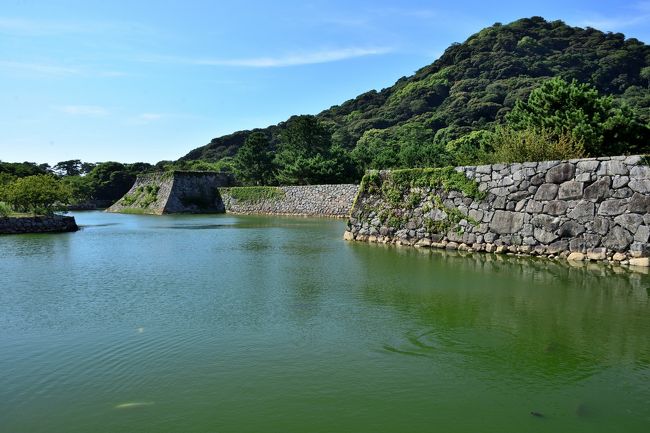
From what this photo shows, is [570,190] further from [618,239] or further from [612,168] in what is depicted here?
[618,239]

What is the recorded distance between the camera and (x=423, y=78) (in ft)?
286

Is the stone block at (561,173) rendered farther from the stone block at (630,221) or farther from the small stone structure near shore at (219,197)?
the small stone structure near shore at (219,197)

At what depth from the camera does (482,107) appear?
60.9 metres

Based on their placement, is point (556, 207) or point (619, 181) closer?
point (619, 181)

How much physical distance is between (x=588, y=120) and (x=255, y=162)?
3283 centimetres

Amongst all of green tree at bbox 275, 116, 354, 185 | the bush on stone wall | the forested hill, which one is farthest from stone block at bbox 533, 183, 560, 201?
the forested hill

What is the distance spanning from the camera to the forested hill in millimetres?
61500

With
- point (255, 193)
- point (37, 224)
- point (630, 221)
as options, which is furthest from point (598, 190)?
Answer: point (255, 193)

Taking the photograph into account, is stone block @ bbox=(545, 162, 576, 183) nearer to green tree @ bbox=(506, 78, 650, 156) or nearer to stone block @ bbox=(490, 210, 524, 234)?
stone block @ bbox=(490, 210, 524, 234)

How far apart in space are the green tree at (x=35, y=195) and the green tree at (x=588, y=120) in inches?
800

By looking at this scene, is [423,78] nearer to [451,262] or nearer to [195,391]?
[451,262]

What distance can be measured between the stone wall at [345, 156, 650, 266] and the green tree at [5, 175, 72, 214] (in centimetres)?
1532

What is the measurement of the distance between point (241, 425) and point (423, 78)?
89.5m

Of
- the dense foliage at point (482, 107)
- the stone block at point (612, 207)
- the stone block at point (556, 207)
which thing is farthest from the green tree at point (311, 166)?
the stone block at point (612, 207)
